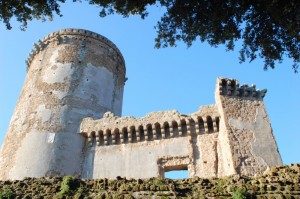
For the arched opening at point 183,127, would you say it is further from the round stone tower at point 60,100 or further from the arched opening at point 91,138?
the round stone tower at point 60,100

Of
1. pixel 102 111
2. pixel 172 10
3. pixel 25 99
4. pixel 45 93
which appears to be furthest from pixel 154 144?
pixel 172 10

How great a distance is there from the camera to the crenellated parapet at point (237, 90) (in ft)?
43.8

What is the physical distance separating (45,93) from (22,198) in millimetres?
8329

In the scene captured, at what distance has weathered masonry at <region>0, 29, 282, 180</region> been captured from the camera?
12.2m

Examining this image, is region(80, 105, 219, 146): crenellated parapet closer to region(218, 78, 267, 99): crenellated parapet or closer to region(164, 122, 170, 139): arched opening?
region(164, 122, 170, 139): arched opening

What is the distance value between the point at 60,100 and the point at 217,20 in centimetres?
1057

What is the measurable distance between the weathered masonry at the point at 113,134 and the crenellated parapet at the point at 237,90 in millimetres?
41

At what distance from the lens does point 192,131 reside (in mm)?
13727

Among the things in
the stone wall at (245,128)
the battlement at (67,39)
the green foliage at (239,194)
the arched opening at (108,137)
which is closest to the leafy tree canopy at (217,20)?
the green foliage at (239,194)

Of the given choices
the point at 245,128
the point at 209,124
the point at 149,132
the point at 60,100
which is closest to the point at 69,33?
the point at 60,100

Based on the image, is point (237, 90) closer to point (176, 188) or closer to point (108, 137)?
point (108, 137)

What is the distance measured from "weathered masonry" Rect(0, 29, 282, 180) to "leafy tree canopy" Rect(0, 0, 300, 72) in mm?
5352

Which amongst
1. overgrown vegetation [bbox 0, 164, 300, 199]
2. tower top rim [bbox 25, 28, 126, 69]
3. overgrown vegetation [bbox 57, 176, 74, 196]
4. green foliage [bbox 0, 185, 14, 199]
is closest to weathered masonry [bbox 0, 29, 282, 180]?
tower top rim [bbox 25, 28, 126, 69]

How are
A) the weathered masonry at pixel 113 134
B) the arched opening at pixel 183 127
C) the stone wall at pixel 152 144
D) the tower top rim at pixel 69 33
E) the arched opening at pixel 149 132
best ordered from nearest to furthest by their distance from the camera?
the weathered masonry at pixel 113 134 → the stone wall at pixel 152 144 → the arched opening at pixel 183 127 → the arched opening at pixel 149 132 → the tower top rim at pixel 69 33
